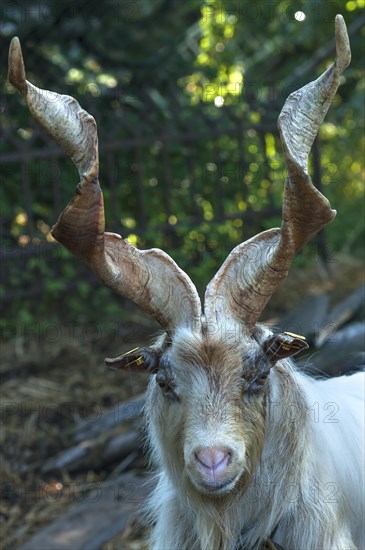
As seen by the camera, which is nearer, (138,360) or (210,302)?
(210,302)

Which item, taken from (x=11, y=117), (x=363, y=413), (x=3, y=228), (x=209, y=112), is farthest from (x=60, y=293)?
(x=363, y=413)

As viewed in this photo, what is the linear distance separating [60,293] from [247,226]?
185 centimetres

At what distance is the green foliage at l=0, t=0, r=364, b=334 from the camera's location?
7.78 metres

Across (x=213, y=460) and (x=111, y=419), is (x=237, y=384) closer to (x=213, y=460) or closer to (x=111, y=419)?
(x=213, y=460)

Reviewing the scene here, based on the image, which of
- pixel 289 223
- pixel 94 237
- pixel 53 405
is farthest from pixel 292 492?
pixel 53 405

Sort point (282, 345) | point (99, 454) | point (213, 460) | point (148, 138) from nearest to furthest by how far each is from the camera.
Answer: point (213, 460) < point (282, 345) < point (99, 454) < point (148, 138)

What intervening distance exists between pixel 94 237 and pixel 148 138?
4709 millimetres

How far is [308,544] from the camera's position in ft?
12.3

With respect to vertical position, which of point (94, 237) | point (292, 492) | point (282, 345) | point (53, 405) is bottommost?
point (53, 405)

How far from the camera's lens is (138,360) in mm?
3684

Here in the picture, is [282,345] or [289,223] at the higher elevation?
[289,223]

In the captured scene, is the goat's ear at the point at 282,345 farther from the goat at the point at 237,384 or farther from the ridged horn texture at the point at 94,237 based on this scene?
the ridged horn texture at the point at 94,237

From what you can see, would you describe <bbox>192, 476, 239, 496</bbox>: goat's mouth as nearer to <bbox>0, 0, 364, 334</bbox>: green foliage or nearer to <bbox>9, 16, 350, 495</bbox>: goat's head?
<bbox>9, 16, 350, 495</bbox>: goat's head

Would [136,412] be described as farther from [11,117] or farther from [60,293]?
[11,117]
